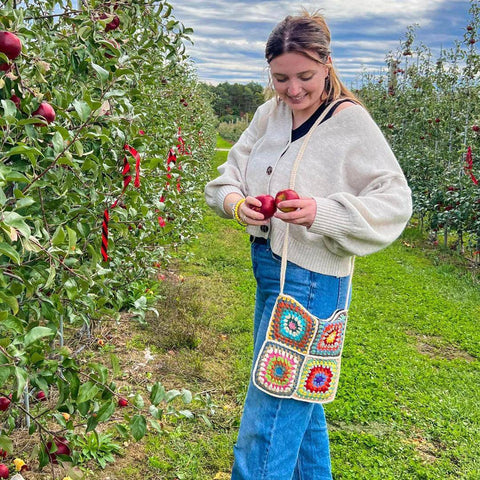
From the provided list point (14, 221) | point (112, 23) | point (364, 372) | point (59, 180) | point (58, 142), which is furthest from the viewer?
point (364, 372)

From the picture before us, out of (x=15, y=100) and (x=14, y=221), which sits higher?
(x=15, y=100)

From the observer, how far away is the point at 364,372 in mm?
3604

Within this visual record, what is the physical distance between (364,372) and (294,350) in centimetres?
212

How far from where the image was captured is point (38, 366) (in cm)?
136

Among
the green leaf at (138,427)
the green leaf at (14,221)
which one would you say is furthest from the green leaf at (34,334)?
the green leaf at (138,427)

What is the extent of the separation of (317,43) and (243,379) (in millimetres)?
2197

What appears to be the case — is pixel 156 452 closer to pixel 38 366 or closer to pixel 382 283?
pixel 38 366

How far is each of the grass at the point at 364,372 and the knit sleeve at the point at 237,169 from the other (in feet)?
3.86

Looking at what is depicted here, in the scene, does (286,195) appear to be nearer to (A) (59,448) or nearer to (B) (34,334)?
(B) (34,334)

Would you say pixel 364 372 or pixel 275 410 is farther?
pixel 364 372

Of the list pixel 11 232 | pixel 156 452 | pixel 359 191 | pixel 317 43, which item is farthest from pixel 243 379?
pixel 11 232

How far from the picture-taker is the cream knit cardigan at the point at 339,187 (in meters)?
1.53

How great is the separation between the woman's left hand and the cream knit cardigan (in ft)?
0.06

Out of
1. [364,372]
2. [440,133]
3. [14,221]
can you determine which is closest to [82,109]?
[14,221]
